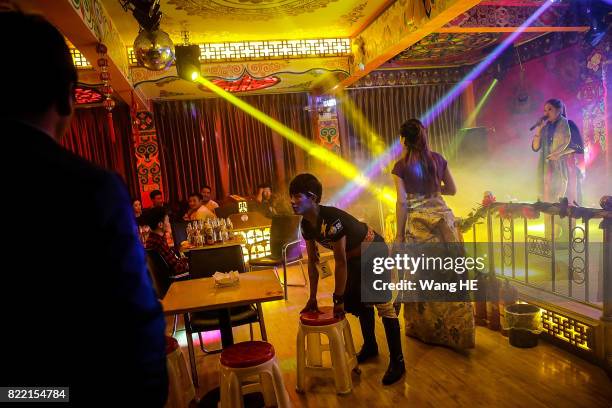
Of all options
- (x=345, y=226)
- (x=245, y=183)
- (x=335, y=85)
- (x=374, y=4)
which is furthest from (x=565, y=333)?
(x=245, y=183)

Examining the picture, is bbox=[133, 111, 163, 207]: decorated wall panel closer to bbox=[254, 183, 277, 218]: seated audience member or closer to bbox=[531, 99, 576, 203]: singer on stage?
bbox=[254, 183, 277, 218]: seated audience member

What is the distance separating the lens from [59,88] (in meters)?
0.88

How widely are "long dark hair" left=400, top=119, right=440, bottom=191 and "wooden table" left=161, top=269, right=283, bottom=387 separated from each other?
4.57 ft

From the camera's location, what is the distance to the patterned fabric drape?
861 centimetres

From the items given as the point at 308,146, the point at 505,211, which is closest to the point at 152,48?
the point at 505,211

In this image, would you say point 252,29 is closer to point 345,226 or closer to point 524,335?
point 345,226

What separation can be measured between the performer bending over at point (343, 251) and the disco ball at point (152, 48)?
67.2 inches

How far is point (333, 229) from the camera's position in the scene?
2770 millimetres

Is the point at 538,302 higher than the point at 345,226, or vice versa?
the point at 345,226

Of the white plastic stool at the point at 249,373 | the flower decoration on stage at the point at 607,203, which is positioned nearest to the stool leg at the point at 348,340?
the white plastic stool at the point at 249,373

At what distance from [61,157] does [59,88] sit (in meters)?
0.17

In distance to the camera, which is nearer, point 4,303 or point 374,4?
point 4,303

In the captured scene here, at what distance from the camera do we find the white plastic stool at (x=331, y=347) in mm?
2881

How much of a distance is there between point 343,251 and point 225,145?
590 cm
